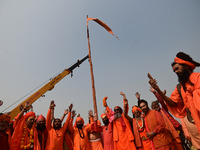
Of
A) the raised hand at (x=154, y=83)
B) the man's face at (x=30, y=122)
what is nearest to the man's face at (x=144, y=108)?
the raised hand at (x=154, y=83)

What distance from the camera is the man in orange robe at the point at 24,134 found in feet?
12.8

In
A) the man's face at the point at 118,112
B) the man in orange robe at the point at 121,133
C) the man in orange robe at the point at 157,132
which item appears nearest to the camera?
the man in orange robe at the point at 157,132

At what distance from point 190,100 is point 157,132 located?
7.09ft

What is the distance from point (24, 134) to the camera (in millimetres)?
4145

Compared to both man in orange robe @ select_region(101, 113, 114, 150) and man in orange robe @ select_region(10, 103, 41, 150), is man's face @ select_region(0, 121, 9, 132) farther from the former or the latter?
man in orange robe @ select_region(101, 113, 114, 150)

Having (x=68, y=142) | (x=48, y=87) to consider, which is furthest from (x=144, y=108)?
(x=48, y=87)

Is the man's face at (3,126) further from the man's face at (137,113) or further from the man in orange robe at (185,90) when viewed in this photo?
the man's face at (137,113)

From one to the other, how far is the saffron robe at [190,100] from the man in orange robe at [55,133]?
12.1 feet

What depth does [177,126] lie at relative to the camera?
463 centimetres

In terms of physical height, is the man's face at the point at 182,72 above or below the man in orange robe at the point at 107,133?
above

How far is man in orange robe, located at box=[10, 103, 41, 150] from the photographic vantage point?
12.8 ft

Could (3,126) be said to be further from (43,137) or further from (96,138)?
(96,138)

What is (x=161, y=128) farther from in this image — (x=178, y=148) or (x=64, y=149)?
(x=64, y=149)

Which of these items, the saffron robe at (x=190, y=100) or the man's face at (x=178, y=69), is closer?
the saffron robe at (x=190, y=100)
